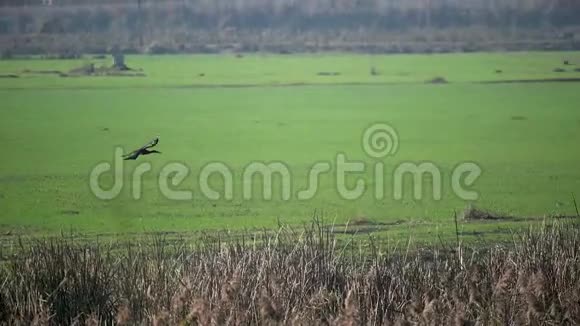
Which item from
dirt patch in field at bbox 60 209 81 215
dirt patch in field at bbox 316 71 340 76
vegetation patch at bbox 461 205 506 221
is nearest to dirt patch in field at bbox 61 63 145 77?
dirt patch in field at bbox 316 71 340 76

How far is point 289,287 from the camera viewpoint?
15.9ft

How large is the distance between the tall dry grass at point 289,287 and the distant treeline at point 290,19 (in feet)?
16.4

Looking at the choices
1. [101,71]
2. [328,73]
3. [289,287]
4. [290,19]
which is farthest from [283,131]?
[289,287]

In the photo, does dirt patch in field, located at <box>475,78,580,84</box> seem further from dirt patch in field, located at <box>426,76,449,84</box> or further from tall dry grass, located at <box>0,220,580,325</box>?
tall dry grass, located at <box>0,220,580,325</box>

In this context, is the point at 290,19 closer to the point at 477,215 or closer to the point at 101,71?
the point at 101,71

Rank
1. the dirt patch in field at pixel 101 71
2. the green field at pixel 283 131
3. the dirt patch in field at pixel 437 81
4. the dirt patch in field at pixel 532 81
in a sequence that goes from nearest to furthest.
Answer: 1. the green field at pixel 283 131
2. the dirt patch in field at pixel 101 71
3. the dirt patch in field at pixel 532 81
4. the dirt patch in field at pixel 437 81

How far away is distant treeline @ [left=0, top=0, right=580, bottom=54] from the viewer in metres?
10.1

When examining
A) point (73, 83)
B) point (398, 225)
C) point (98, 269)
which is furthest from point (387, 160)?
point (98, 269)

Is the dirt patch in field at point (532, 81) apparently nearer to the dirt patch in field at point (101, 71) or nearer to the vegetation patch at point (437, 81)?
the vegetation patch at point (437, 81)

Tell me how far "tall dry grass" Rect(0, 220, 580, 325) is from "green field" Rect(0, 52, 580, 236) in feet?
5.78

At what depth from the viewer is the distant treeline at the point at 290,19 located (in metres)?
10.1

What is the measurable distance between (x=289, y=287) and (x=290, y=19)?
5905 mm

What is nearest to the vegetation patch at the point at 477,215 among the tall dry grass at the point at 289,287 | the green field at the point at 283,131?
the green field at the point at 283,131

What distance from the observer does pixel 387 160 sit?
8.70 meters
